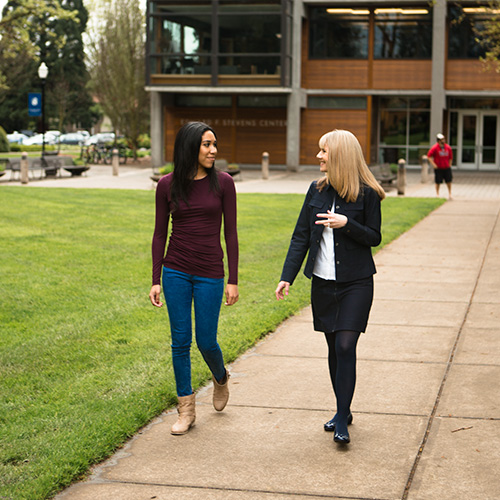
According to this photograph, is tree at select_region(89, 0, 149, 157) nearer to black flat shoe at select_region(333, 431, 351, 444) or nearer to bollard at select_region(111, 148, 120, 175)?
bollard at select_region(111, 148, 120, 175)

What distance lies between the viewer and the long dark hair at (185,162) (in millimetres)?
5105

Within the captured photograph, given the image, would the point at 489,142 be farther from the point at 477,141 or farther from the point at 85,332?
the point at 85,332

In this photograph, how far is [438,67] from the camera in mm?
36344

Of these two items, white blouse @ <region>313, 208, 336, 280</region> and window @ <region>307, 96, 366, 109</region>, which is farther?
window @ <region>307, 96, 366, 109</region>

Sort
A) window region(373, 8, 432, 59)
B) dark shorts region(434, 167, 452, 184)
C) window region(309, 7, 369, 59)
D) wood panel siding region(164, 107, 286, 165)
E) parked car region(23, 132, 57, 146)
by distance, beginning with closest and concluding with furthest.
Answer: dark shorts region(434, 167, 452, 184) → window region(373, 8, 432, 59) → window region(309, 7, 369, 59) → wood panel siding region(164, 107, 286, 165) → parked car region(23, 132, 57, 146)

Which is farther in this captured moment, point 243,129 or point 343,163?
point 243,129

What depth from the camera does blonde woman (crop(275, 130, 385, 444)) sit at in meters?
4.94

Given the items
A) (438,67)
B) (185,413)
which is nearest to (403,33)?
(438,67)

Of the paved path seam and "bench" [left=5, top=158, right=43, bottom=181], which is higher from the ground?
"bench" [left=5, top=158, right=43, bottom=181]

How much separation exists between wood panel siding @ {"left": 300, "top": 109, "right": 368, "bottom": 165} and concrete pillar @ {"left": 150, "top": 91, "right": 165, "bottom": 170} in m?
6.24

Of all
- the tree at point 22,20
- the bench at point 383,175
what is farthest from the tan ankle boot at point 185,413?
the tree at point 22,20

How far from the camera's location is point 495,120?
129ft

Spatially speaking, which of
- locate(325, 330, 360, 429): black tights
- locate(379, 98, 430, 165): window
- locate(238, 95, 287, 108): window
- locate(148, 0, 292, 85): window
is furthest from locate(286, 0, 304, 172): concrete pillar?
locate(325, 330, 360, 429): black tights

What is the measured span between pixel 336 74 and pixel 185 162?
33.3 m
